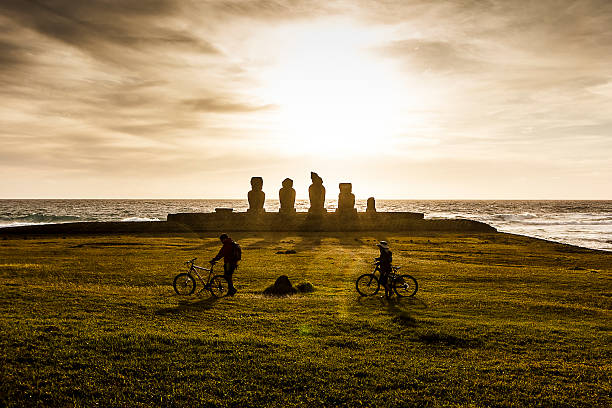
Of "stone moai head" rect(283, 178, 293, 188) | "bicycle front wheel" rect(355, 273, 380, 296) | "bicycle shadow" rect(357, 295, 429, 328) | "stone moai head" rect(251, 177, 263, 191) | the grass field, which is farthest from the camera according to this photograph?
"stone moai head" rect(283, 178, 293, 188)

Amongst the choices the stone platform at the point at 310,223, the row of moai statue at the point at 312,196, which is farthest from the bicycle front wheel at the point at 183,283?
the row of moai statue at the point at 312,196

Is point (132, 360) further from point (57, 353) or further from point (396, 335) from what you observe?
point (396, 335)

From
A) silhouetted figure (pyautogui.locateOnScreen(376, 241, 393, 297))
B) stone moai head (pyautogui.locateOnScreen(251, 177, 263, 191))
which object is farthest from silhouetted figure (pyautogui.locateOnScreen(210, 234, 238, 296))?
stone moai head (pyautogui.locateOnScreen(251, 177, 263, 191))

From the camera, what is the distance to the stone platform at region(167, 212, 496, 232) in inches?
2918

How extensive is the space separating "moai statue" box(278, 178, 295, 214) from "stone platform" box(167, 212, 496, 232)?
7.30 ft

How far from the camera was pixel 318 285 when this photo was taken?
20000 mm

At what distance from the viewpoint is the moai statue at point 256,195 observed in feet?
279

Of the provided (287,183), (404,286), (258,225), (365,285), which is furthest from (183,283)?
(287,183)

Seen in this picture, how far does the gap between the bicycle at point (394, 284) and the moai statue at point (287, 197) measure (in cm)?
6641

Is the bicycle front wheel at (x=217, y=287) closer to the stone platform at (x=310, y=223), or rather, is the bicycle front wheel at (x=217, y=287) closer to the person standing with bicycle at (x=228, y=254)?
the person standing with bicycle at (x=228, y=254)

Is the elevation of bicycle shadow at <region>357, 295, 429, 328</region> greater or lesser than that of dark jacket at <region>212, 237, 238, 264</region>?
lesser

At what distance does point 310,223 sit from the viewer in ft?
250

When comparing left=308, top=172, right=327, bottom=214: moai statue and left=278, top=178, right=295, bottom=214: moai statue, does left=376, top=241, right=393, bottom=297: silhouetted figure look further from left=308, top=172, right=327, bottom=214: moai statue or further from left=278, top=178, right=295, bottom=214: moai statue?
left=278, top=178, right=295, bottom=214: moai statue

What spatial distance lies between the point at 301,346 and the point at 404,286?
7.21m
